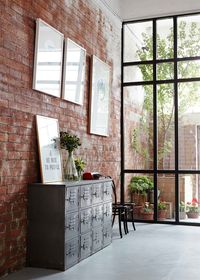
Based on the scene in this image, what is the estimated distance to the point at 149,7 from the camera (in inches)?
305

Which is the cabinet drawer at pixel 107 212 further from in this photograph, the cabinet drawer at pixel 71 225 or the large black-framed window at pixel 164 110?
the large black-framed window at pixel 164 110

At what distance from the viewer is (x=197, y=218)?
7.36m

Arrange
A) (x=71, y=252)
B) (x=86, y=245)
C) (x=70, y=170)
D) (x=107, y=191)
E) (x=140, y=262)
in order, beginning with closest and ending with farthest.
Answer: (x=71, y=252)
(x=140, y=262)
(x=86, y=245)
(x=70, y=170)
(x=107, y=191)

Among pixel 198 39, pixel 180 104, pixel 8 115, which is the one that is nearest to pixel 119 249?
Result: pixel 8 115

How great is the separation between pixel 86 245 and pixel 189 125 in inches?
148

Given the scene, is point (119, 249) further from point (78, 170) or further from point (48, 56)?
point (48, 56)

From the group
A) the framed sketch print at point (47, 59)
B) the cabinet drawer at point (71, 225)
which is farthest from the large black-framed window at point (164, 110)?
the cabinet drawer at point (71, 225)

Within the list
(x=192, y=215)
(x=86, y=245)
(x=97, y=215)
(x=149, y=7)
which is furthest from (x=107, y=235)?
(x=149, y=7)

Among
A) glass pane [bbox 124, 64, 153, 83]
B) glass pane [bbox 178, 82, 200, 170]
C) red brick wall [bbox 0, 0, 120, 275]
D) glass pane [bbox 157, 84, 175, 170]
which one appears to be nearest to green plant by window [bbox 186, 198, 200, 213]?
glass pane [bbox 178, 82, 200, 170]

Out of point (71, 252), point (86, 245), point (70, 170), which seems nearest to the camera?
point (71, 252)

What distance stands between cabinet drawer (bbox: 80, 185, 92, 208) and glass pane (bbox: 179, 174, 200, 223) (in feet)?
10.2

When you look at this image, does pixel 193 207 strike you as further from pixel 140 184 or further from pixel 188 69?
pixel 188 69

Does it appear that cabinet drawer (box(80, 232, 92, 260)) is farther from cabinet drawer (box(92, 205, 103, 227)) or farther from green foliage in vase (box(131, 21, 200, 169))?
green foliage in vase (box(131, 21, 200, 169))

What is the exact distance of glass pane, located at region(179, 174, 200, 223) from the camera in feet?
24.1
